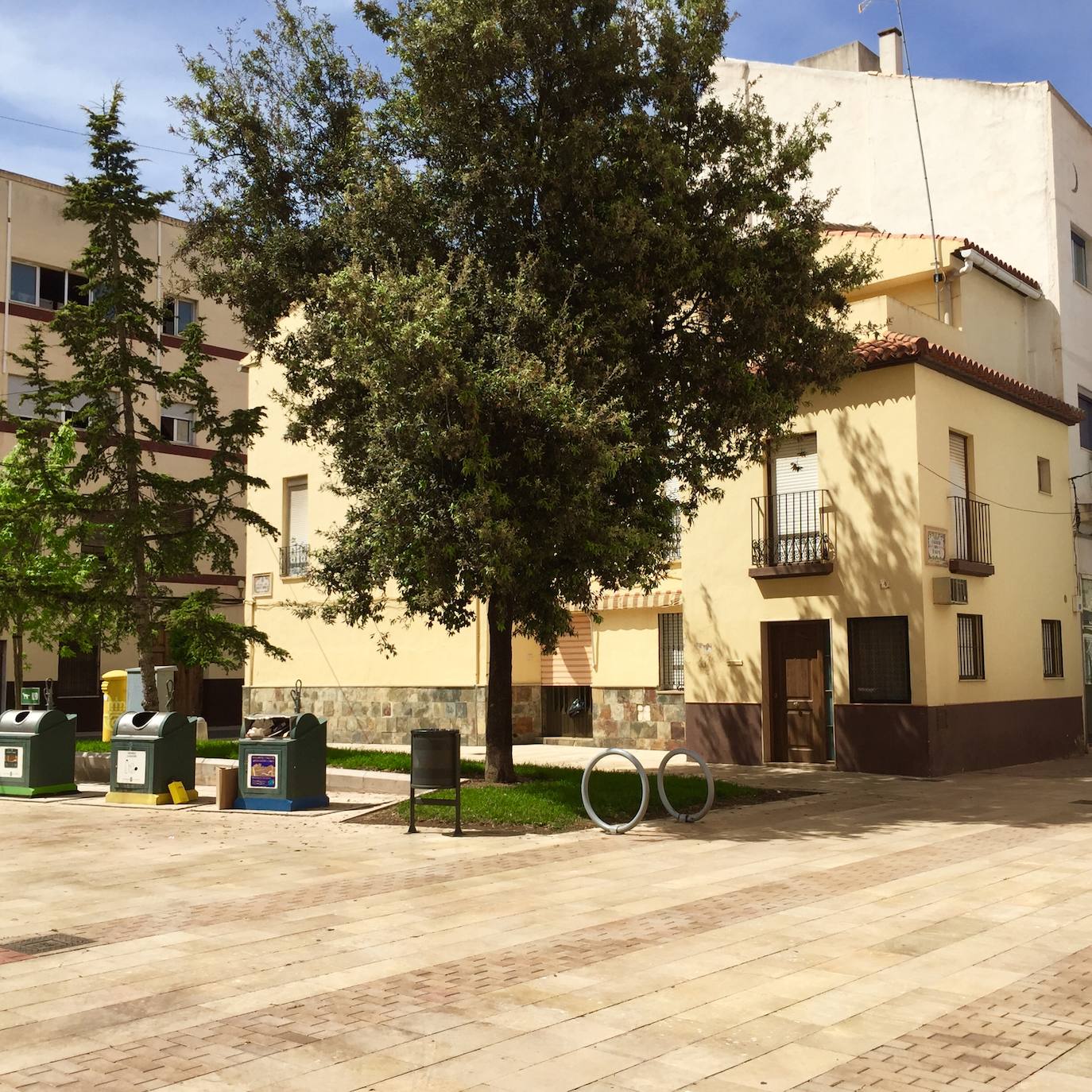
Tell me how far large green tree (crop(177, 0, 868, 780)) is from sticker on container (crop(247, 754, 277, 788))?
7.09 ft

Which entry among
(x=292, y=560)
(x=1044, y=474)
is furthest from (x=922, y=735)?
(x=292, y=560)

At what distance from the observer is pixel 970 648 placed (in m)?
19.4

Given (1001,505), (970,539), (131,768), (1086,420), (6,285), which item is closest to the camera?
(131,768)

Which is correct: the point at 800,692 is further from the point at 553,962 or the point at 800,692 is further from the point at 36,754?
the point at 553,962

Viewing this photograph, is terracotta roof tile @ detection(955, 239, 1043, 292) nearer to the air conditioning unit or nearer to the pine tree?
the air conditioning unit

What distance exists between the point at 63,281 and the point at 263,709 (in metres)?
14.5

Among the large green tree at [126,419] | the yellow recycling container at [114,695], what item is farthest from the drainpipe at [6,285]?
the large green tree at [126,419]

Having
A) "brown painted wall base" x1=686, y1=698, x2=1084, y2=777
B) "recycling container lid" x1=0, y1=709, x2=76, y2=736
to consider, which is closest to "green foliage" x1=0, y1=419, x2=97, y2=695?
"recycling container lid" x1=0, y1=709, x2=76, y2=736

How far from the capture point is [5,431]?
3206 centimetres

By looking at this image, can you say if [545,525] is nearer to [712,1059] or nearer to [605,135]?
[605,135]

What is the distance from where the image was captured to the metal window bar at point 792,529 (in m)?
19.1

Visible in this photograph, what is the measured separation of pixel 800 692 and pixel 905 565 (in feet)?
9.58

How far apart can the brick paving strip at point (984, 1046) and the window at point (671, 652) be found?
1634 cm

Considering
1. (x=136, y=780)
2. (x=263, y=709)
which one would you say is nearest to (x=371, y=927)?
(x=136, y=780)
